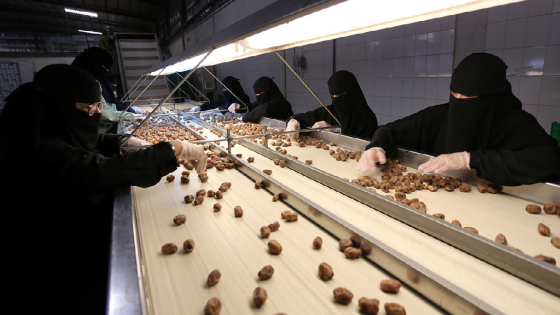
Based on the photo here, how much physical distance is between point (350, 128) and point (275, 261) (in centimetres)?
232

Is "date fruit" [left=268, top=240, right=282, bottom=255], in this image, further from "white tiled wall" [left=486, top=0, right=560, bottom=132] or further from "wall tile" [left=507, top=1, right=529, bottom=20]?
"wall tile" [left=507, top=1, right=529, bottom=20]

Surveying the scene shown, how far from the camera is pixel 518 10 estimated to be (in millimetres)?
3188

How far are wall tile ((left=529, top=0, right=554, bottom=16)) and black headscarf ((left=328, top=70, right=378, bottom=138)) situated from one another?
190 cm

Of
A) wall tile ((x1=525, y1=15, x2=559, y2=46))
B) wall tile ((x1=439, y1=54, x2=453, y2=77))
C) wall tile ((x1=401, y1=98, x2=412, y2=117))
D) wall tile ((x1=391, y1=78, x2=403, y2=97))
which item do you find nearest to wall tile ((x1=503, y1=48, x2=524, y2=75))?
wall tile ((x1=525, y1=15, x2=559, y2=46))

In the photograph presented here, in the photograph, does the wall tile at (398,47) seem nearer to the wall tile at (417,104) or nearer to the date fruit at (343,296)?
the wall tile at (417,104)

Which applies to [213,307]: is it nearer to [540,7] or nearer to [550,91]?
[550,91]

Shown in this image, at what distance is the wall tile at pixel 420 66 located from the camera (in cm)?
426

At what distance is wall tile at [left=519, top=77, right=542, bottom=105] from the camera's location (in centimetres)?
317

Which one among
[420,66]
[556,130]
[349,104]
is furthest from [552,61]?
[349,104]

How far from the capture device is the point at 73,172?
1444mm

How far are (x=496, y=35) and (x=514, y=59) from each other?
35cm

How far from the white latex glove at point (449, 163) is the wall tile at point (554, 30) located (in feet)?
7.30

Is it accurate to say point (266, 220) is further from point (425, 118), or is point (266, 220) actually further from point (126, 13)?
point (126, 13)

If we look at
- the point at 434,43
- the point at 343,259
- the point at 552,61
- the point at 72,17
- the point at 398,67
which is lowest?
the point at 343,259
